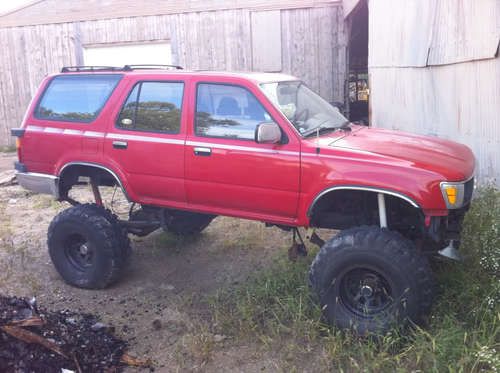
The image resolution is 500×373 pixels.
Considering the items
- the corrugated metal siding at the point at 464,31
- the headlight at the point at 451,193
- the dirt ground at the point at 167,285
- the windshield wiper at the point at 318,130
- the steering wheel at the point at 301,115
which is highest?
the corrugated metal siding at the point at 464,31

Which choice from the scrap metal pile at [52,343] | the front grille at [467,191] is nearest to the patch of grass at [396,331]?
the front grille at [467,191]

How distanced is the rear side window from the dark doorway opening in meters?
7.08

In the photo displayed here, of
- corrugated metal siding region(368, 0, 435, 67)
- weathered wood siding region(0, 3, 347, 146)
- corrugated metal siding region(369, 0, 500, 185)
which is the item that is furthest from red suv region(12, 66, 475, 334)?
weathered wood siding region(0, 3, 347, 146)

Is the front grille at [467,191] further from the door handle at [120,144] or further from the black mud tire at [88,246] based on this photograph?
the black mud tire at [88,246]

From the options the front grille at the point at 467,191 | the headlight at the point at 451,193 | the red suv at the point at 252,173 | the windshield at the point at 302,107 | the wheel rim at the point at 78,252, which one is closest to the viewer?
the headlight at the point at 451,193

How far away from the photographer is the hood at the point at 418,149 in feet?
13.6

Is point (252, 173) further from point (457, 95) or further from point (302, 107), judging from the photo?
point (457, 95)

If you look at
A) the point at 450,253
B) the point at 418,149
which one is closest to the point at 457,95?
the point at 418,149

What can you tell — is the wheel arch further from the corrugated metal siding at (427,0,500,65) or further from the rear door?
the corrugated metal siding at (427,0,500,65)

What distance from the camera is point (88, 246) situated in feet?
18.1

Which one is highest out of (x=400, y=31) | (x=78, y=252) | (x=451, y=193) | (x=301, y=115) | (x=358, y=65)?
(x=400, y=31)

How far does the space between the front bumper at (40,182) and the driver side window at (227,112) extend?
5.75 feet

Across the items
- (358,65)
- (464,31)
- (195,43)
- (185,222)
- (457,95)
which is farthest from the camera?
(358,65)

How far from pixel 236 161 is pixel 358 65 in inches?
474
